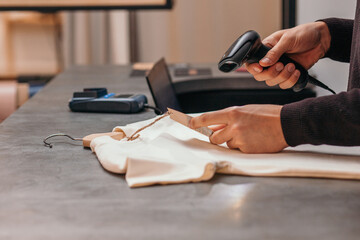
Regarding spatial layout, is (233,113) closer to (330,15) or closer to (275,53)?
(275,53)

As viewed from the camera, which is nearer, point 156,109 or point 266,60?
point 266,60

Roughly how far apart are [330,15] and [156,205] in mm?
1667

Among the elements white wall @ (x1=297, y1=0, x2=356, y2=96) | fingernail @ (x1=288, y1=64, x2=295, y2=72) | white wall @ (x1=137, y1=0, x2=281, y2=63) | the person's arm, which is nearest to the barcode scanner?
fingernail @ (x1=288, y1=64, x2=295, y2=72)

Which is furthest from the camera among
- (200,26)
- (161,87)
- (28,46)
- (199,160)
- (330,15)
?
(28,46)

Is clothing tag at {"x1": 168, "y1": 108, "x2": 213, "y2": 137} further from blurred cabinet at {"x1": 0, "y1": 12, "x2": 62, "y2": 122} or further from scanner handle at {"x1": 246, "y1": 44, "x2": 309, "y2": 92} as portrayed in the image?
blurred cabinet at {"x1": 0, "y1": 12, "x2": 62, "y2": 122}

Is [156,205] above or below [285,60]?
below

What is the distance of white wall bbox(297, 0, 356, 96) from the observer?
1.85 meters

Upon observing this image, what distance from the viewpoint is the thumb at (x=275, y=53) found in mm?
1124

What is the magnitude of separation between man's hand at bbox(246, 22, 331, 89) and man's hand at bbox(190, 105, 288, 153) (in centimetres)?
26

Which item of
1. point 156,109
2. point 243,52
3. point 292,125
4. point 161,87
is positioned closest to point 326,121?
point 292,125

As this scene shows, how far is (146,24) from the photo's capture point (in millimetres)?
4191

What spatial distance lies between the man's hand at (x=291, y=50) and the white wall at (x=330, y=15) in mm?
602

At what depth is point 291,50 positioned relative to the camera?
1207 mm

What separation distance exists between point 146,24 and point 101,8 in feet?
5.91
